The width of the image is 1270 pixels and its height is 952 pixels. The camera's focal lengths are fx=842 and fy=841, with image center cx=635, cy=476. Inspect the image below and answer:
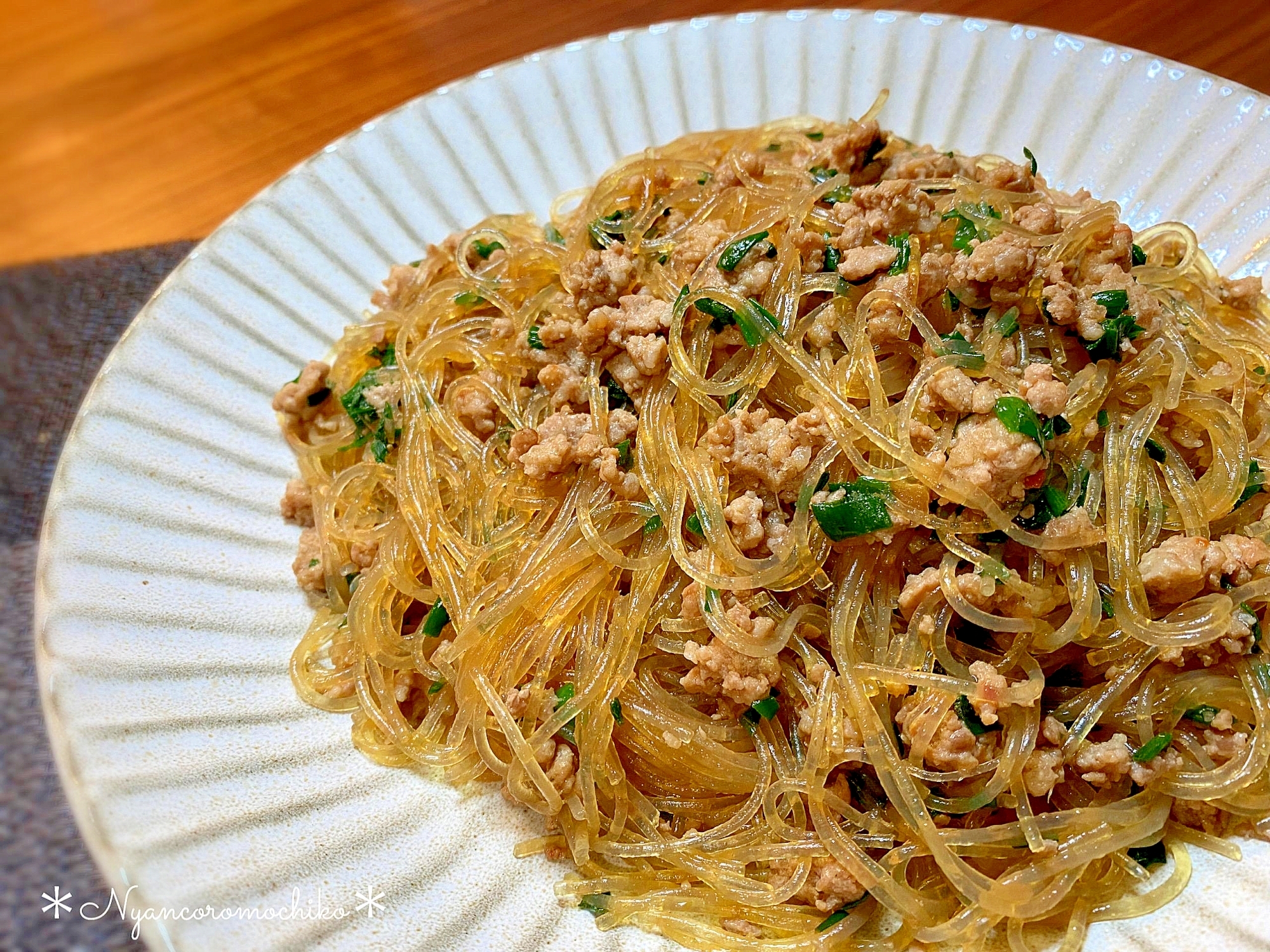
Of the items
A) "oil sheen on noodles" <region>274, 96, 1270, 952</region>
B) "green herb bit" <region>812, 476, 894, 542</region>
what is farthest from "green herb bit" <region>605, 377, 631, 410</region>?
"green herb bit" <region>812, 476, 894, 542</region>

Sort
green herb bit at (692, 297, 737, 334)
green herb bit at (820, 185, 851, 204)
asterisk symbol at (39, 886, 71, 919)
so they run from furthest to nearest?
asterisk symbol at (39, 886, 71, 919) < green herb bit at (820, 185, 851, 204) < green herb bit at (692, 297, 737, 334)

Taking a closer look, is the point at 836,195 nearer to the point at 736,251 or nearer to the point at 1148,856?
the point at 736,251

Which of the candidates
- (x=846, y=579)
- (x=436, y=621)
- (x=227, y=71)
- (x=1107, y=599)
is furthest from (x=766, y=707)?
(x=227, y=71)

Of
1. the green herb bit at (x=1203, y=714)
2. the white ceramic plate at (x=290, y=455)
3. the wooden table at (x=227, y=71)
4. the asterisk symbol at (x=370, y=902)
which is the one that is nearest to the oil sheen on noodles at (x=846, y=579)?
the green herb bit at (x=1203, y=714)

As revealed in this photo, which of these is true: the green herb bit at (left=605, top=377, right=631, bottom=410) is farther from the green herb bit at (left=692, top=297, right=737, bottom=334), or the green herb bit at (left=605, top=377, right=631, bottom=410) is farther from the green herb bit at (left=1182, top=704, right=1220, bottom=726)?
the green herb bit at (left=1182, top=704, right=1220, bottom=726)

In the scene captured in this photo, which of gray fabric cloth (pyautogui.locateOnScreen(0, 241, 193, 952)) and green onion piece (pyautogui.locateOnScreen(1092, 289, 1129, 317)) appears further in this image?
gray fabric cloth (pyautogui.locateOnScreen(0, 241, 193, 952))

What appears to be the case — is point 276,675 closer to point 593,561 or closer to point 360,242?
point 593,561

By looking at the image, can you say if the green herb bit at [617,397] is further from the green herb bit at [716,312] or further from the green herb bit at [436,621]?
the green herb bit at [436,621]
